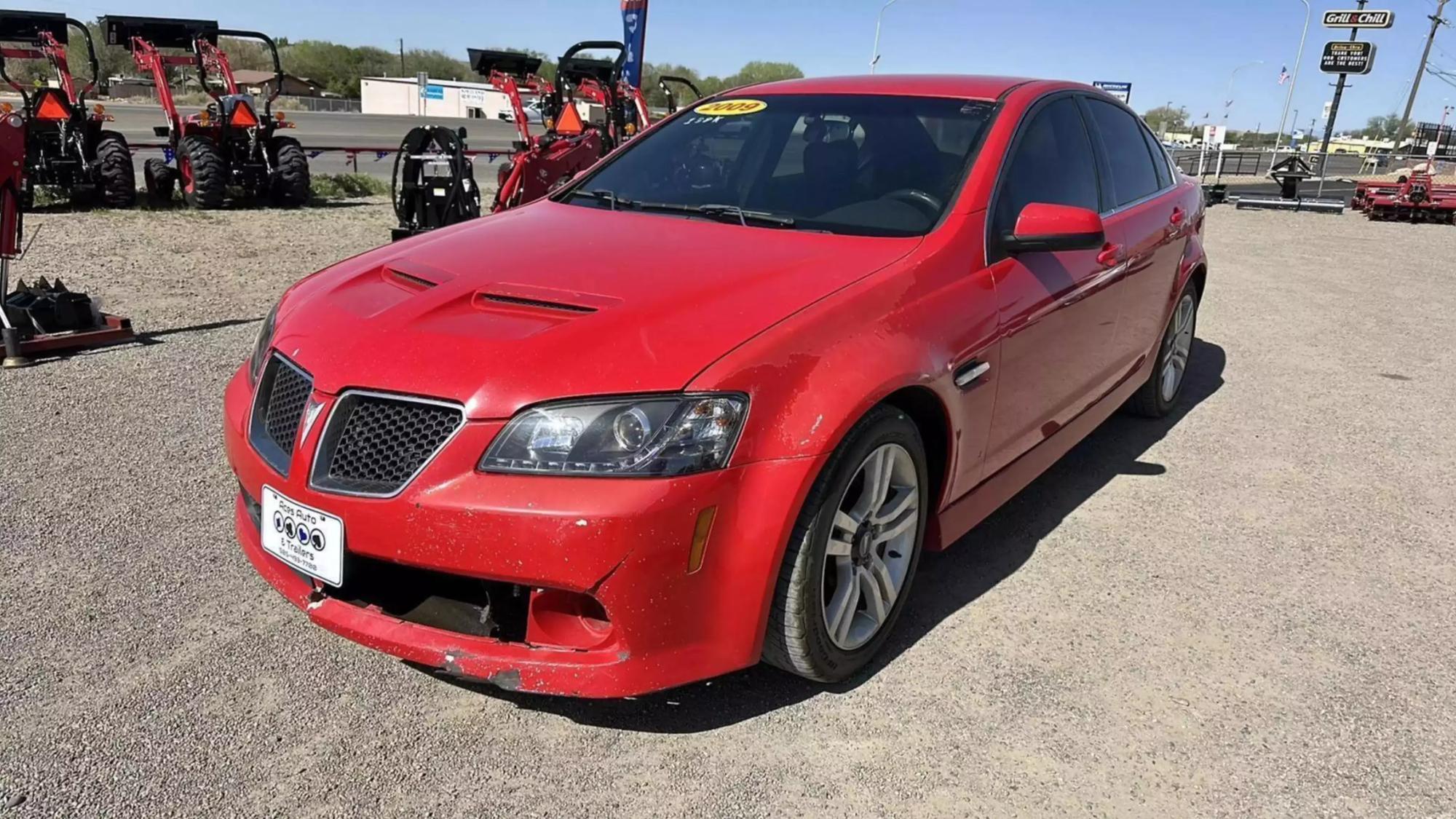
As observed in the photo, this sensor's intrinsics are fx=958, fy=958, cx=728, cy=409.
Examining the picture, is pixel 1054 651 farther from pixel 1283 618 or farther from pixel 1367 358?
pixel 1367 358

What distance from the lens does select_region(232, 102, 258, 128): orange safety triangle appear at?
41.1 feet

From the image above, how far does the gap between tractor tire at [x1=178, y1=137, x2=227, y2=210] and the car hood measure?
1062 centimetres

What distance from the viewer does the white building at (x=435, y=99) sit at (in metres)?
68.4

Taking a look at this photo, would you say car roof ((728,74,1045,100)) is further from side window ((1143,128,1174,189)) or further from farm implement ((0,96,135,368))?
farm implement ((0,96,135,368))

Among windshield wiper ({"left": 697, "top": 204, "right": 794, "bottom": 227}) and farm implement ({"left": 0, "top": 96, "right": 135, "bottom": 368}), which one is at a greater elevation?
windshield wiper ({"left": 697, "top": 204, "right": 794, "bottom": 227})

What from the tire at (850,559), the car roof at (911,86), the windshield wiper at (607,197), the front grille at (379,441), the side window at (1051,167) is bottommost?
the tire at (850,559)

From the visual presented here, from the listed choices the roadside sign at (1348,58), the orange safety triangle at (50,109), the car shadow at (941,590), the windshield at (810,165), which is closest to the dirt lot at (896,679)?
the car shadow at (941,590)

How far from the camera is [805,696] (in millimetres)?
2619

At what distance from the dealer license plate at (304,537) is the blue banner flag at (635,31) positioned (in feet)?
54.0

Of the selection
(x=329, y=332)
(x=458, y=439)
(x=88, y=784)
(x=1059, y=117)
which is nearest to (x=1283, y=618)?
(x=1059, y=117)

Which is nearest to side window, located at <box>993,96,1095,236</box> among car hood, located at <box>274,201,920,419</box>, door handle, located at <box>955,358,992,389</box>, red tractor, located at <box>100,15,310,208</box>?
door handle, located at <box>955,358,992,389</box>

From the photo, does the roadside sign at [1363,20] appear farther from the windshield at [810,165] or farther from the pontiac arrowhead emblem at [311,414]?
the pontiac arrowhead emblem at [311,414]

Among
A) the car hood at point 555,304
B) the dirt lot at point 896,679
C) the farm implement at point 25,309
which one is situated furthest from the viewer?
the farm implement at point 25,309

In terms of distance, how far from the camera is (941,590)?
10.6 ft
